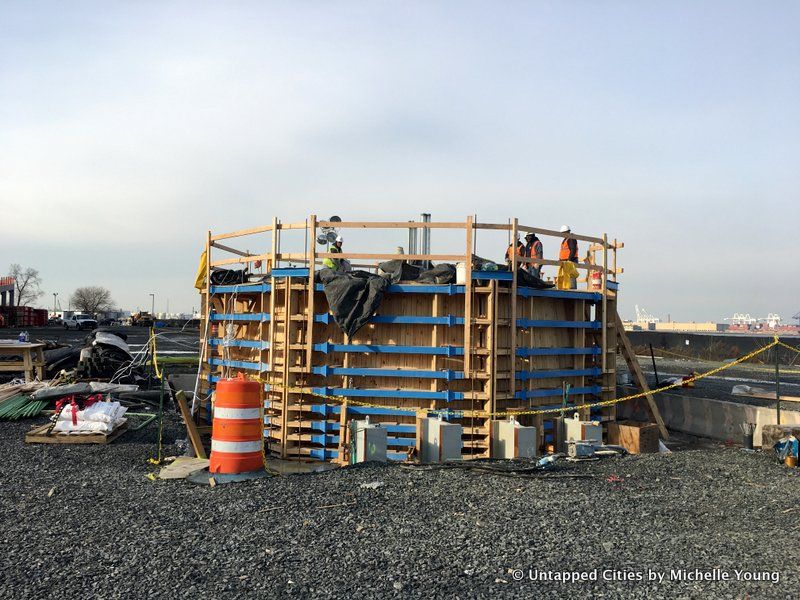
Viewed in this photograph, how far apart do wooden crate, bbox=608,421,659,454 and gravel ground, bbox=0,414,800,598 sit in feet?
11.0

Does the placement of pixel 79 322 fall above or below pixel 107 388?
above

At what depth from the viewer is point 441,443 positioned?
32.8ft

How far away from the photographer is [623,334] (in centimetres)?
1411

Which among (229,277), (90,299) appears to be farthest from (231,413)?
(90,299)

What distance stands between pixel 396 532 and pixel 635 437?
775 centimetres

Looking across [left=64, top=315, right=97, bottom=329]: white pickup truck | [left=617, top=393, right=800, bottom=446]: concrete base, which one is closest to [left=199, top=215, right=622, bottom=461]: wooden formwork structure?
[left=617, top=393, right=800, bottom=446]: concrete base

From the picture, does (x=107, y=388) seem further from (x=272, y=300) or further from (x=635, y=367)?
(x=635, y=367)

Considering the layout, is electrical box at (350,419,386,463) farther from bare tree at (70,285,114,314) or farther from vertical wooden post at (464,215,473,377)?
bare tree at (70,285,114,314)

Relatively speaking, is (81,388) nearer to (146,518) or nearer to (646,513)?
(146,518)

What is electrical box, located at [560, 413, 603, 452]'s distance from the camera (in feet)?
36.2

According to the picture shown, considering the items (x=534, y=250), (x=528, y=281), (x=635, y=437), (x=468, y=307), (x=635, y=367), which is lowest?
(x=635, y=437)

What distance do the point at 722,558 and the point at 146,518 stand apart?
562 cm

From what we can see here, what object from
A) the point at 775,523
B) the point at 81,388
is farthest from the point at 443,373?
the point at 81,388

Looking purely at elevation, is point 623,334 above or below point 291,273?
below
